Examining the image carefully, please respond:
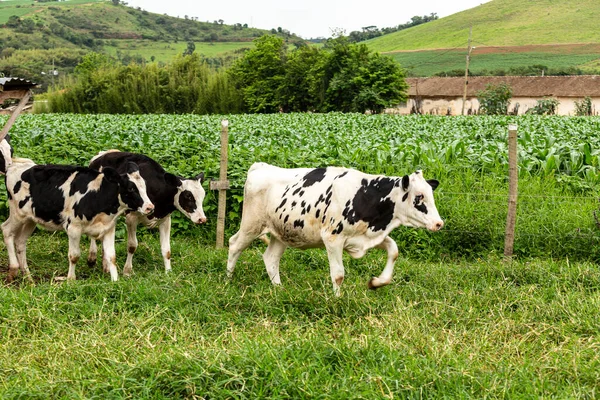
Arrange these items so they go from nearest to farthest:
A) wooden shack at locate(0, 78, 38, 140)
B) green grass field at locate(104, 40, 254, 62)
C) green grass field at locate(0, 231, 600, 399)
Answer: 1. green grass field at locate(0, 231, 600, 399)
2. wooden shack at locate(0, 78, 38, 140)
3. green grass field at locate(104, 40, 254, 62)

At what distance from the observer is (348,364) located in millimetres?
5762

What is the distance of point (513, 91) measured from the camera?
7138cm

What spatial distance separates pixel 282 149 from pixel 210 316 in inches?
297

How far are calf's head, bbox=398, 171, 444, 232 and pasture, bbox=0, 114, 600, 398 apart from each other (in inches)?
33.3

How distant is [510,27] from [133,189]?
439ft

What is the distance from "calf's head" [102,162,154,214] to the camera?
9406mm

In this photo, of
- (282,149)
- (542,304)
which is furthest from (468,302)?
(282,149)

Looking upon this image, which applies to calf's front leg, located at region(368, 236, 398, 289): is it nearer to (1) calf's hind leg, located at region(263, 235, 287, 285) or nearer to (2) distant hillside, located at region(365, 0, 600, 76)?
(1) calf's hind leg, located at region(263, 235, 287, 285)

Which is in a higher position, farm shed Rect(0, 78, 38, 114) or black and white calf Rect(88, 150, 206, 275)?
farm shed Rect(0, 78, 38, 114)

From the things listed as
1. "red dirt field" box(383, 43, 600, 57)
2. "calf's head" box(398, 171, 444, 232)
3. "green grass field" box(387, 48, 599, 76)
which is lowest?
"calf's head" box(398, 171, 444, 232)

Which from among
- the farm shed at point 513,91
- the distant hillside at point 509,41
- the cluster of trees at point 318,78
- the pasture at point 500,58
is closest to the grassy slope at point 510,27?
the distant hillside at point 509,41

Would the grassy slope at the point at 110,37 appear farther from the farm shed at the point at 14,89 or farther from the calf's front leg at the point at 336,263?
the calf's front leg at the point at 336,263

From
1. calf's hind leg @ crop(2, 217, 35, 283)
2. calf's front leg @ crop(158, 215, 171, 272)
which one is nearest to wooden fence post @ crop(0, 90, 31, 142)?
calf's hind leg @ crop(2, 217, 35, 283)

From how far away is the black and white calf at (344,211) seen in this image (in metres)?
8.23
